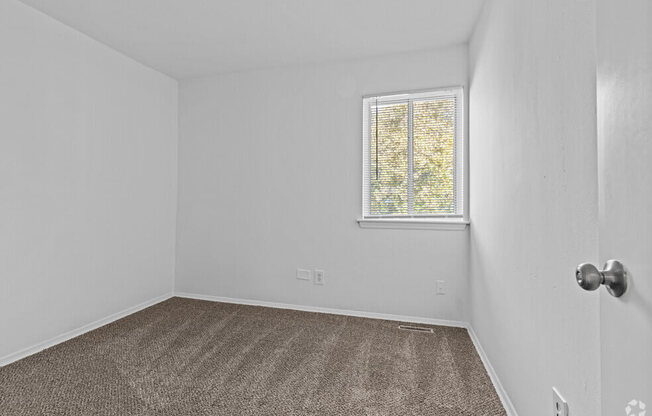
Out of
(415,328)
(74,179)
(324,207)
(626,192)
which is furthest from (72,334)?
(626,192)

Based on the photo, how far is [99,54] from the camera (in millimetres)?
2842

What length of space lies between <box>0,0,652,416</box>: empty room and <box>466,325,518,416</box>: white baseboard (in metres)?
0.02

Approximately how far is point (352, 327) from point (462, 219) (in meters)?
1.34

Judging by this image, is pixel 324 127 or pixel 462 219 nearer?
pixel 462 219

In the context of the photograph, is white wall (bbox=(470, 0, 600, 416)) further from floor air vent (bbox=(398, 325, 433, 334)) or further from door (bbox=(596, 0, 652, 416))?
floor air vent (bbox=(398, 325, 433, 334))

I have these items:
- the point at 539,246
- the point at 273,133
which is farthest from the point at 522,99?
the point at 273,133

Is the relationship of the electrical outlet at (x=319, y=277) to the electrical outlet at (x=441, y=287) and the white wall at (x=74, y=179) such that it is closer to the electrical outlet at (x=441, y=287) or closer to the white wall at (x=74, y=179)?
the electrical outlet at (x=441, y=287)

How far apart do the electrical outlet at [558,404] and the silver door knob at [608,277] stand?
0.75 metres

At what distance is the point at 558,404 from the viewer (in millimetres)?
1137

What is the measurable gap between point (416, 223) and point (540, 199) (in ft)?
5.49

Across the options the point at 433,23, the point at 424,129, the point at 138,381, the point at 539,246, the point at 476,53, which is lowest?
the point at 138,381

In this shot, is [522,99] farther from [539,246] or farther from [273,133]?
[273,133]

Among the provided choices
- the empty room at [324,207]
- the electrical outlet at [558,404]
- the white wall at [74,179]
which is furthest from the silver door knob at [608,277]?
the white wall at [74,179]

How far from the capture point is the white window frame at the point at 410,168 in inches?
114
